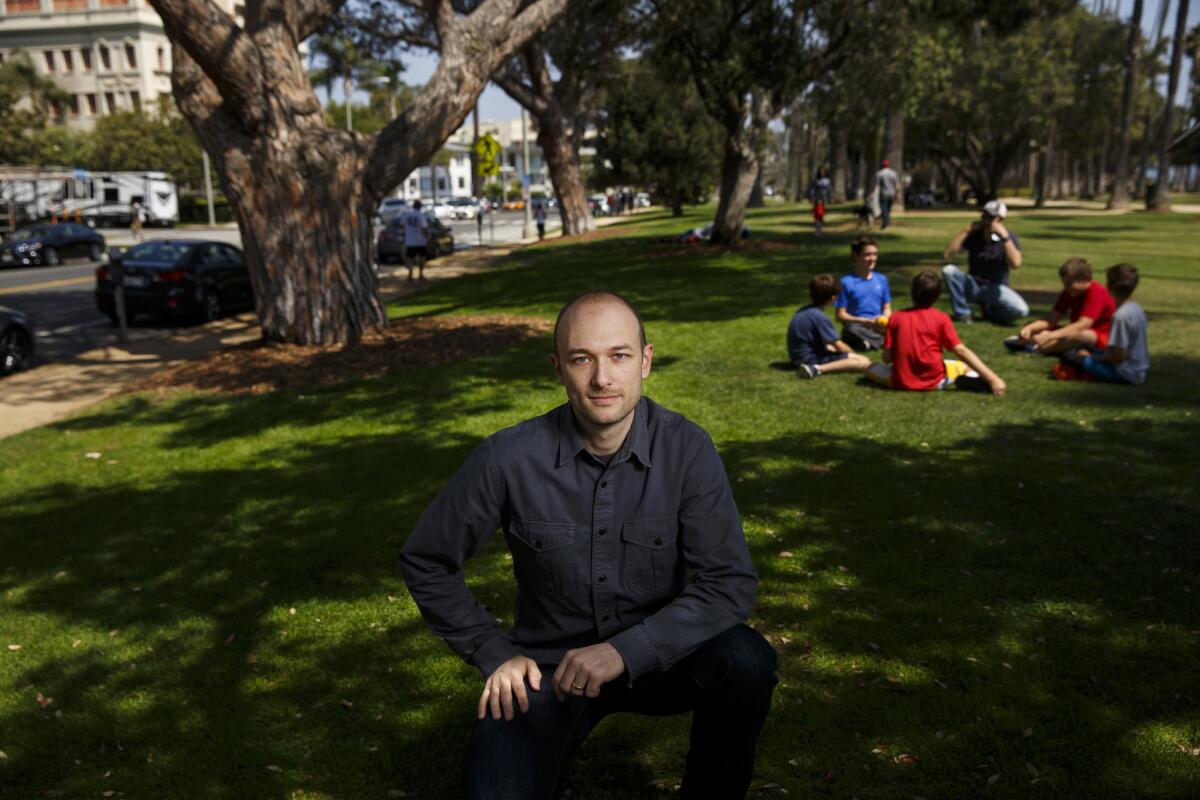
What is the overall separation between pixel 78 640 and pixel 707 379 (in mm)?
6492

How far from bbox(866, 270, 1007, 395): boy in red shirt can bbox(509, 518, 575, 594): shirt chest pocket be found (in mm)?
6686

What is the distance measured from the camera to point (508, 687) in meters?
2.48

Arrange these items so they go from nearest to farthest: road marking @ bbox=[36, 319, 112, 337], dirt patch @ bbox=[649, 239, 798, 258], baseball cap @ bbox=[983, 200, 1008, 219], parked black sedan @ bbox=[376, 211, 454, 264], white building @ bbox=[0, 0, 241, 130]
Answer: baseball cap @ bbox=[983, 200, 1008, 219]
road marking @ bbox=[36, 319, 112, 337]
dirt patch @ bbox=[649, 239, 798, 258]
parked black sedan @ bbox=[376, 211, 454, 264]
white building @ bbox=[0, 0, 241, 130]

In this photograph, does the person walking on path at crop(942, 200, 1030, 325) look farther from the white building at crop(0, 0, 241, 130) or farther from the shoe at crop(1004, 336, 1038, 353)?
the white building at crop(0, 0, 241, 130)

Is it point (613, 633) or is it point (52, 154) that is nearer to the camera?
point (613, 633)

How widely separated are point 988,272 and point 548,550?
10824 mm

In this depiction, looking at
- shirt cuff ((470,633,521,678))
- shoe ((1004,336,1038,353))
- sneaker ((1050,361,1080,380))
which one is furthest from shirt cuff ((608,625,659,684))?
shoe ((1004,336,1038,353))

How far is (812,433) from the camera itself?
7.77m

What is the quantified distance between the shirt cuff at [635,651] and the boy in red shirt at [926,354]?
6737 millimetres

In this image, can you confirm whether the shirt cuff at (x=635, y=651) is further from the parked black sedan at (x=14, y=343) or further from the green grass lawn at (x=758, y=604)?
the parked black sedan at (x=14, y=343)

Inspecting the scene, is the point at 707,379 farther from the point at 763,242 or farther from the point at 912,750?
the point at 763,242

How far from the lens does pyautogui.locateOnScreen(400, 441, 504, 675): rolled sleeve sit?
2.60m

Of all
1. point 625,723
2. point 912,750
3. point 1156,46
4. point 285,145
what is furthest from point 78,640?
point 1156,46

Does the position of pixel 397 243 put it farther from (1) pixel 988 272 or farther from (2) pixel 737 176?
(1) pixel 988 272
